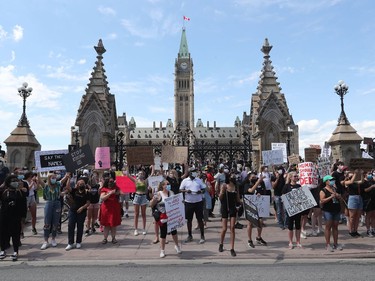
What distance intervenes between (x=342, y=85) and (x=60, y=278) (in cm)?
2057

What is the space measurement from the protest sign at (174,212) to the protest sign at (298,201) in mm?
2982

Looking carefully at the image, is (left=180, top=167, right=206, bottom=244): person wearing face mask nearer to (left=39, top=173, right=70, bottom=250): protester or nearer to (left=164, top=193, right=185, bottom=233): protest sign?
(left=164, top=193, right=185, bottom=233): protest sign

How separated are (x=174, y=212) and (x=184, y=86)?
179 metres

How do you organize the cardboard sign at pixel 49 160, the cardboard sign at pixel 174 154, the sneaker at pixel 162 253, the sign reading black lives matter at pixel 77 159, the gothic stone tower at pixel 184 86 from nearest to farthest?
the sneaker at pixel 162 253
the sign reading black lives matter at pixel 77 159
the cardboard sign at pixel 49 160
the cardboard sign at pixel 174 154
the gothic stone tower at pixel 184 86

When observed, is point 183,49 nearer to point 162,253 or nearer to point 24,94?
point 24,94

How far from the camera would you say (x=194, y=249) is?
9875 mm

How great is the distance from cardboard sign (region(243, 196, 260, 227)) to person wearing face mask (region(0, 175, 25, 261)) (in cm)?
608

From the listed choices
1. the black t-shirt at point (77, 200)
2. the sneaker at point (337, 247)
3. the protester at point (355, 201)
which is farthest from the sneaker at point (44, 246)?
the protester at point (355, 201)

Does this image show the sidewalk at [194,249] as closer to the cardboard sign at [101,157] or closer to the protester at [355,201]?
the protester at [355,201]

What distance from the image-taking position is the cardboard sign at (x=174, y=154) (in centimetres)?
1487

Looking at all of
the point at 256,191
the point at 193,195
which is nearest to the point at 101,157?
the point at 193,195

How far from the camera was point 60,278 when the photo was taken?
23.9 ft

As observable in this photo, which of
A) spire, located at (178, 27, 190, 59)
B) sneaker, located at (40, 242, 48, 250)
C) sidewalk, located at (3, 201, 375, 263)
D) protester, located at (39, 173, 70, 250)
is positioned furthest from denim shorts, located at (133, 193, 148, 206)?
spire, located at (178, 27, 190, 59)

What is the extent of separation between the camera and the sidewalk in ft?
29.5
